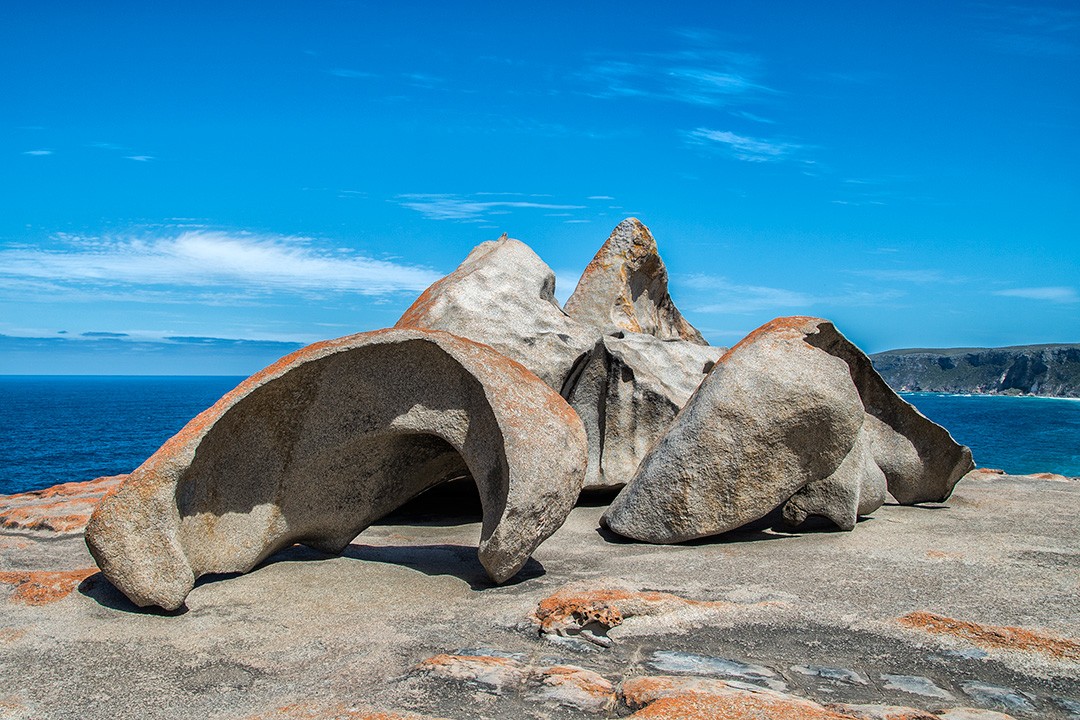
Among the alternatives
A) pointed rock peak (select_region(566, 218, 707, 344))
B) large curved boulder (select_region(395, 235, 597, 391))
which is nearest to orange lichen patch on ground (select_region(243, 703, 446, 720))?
large curved boulder (select_region(395, 235, 597, 391))

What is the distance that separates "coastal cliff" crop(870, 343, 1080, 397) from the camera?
13650 cm

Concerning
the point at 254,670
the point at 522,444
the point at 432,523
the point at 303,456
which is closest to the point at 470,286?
the point at 432,523

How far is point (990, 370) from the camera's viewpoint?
153500 mm

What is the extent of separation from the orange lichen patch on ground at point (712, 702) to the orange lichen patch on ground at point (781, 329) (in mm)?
4916

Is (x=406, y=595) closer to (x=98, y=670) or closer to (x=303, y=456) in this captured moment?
(x=303, y=456)

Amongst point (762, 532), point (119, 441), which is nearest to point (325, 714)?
point (762, 532)

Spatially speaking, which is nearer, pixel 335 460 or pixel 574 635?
pixel 574 635

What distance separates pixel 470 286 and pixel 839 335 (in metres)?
4.56

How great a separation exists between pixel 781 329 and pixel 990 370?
532ft

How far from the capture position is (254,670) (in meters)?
5.52

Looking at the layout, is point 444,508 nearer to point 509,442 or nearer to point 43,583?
point 509,442

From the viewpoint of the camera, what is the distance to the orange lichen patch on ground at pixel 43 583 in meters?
6.88

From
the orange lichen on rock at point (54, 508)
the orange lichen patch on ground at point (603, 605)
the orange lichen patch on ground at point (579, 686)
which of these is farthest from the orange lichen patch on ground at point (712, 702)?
the orange lichen on rock at point (54, 508)

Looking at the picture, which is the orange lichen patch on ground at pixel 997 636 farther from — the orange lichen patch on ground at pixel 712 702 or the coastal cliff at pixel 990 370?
the coastal cliff at pixel 990 370
